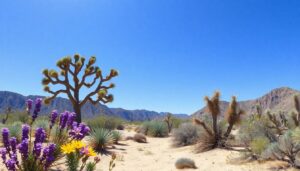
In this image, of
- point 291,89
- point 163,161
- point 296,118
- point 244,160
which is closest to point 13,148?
point 244,160

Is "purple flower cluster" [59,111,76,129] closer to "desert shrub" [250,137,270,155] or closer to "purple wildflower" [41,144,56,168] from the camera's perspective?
"purple wildflower" [41,144,56,168]

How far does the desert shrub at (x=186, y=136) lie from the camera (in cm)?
1669

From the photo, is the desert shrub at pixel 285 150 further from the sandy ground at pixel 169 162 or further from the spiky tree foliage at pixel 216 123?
the spiky tree foliage at pixel 216 123

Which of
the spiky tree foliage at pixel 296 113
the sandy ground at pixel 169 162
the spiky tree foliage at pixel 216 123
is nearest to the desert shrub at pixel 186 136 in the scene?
the spiky tree foliage at pixel 216 123

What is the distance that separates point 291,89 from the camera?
12256 cm

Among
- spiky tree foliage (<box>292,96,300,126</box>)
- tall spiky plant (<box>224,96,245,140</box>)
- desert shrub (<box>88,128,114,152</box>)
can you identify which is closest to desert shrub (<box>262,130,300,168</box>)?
tall spiky plant (<box>224,96,245,140</box>)

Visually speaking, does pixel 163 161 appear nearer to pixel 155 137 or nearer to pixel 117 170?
pixel 117 170

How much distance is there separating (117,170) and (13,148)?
6.66 m

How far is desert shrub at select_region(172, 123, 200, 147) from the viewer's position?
1669 cm

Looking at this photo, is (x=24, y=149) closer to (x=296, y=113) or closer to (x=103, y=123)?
(x=296, y=113)

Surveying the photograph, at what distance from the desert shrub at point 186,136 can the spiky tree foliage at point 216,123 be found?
1.54m

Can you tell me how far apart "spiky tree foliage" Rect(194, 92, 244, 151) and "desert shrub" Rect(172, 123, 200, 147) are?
1.54 metres

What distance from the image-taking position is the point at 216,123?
15258 millimetres

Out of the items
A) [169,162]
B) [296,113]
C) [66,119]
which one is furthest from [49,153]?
[296,113]
